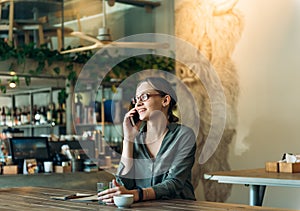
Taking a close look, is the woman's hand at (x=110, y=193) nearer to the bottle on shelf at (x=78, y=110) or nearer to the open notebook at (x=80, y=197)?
the open notebook at (x=80, y=197)

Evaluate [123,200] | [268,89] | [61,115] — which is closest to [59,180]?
[61,115]

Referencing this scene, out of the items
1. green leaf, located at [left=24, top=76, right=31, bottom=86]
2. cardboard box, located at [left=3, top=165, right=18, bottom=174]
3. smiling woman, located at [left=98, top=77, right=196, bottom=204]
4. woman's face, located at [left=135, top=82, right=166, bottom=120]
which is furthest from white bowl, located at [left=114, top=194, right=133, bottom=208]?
green leaf, located at [left=24, top=76, right=31, bottom=86]

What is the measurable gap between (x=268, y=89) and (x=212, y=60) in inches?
32.2

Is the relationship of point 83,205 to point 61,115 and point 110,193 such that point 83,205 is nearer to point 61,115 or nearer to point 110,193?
point 110,193

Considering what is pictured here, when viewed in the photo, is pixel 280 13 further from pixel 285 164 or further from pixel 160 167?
pixel 160 167

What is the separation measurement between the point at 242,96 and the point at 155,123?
3.17 m

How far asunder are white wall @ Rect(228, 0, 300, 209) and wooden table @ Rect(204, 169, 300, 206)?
1.60 m

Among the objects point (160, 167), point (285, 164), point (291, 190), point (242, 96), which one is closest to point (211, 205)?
point (160, 167)

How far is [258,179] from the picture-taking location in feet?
12.2

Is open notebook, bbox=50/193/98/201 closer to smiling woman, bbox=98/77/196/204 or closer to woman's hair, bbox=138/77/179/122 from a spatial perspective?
smiling woman, bbox=98/77/196/204

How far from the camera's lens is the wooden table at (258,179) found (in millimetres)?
3601

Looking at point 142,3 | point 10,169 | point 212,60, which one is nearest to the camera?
point 10,169

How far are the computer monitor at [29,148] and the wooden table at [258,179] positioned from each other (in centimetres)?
217

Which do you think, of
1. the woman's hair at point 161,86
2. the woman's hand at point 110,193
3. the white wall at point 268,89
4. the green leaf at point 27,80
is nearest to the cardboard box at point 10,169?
the green leaf at point 27,80
